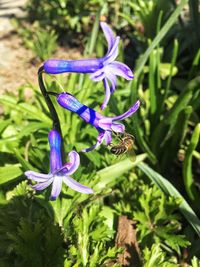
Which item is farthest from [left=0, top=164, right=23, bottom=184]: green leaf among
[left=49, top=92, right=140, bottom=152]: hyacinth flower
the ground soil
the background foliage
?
the ground soil

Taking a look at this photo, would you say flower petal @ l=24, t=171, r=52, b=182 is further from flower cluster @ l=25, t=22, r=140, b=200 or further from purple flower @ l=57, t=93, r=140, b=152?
purple flower @ l=57, t=93, r=140, b=152

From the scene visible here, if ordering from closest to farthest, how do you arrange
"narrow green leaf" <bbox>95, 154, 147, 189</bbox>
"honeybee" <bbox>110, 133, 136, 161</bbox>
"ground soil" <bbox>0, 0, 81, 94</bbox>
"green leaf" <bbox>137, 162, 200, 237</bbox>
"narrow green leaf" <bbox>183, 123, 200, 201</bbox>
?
"honeybee" <bbox>110, 133, 136, 161</bbox>
"narrow green leaf" <bbox>183, 123, 200, 201</bbox>
"green leaf" <bbox>137, 162, 200, 237</bbox>
"narrow green leaf" <bbox>95, 154, 147, 189</bbox>
"ground soil" <bbox>0, 0, 81, 94</bbox>

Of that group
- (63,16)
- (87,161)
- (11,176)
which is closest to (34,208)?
(11,176)

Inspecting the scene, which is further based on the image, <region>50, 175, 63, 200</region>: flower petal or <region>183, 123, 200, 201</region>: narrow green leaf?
<region>183, 123, 200, 201</region>: narrow green leaf

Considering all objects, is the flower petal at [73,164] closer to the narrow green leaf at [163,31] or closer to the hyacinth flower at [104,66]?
the hyacinth flower at [104,66]

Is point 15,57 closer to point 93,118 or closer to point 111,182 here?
point 111,182

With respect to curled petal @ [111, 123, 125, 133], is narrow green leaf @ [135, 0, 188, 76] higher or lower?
higher

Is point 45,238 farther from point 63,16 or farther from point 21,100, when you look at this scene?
point 63,16

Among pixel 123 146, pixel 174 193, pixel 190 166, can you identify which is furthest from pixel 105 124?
pixel 174 193
